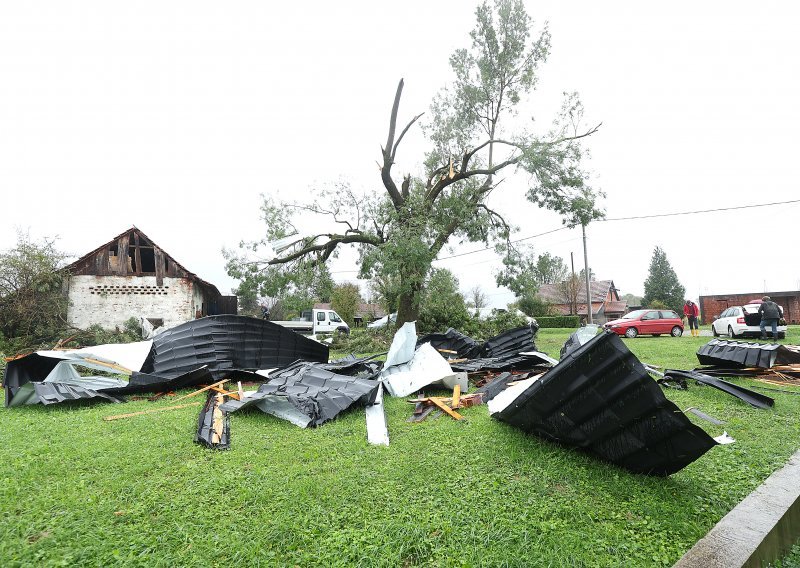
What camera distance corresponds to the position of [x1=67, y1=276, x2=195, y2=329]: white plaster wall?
15.6m

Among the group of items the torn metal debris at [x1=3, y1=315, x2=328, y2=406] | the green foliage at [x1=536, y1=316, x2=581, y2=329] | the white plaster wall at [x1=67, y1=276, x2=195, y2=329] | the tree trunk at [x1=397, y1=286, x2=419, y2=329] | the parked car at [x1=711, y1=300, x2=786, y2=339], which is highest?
the white plaster wall at [x1=67, y1=276, x2=195, y2=329]

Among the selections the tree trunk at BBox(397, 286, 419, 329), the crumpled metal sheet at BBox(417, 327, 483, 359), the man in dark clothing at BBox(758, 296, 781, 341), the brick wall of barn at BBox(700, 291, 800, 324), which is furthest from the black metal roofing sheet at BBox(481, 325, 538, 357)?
the brick wall of barn at BBox(700, 291, 800, 324)

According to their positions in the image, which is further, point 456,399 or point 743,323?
point 743,323

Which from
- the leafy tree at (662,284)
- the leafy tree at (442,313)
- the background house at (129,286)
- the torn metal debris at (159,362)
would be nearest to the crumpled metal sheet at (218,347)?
the torn metal debris at (159,362)

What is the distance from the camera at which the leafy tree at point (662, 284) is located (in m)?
45.2

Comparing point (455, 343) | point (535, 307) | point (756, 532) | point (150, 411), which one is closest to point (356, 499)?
point (756, 532)

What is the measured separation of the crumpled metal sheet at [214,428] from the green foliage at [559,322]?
2761 cm

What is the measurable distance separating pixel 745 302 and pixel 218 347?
34.7 meters

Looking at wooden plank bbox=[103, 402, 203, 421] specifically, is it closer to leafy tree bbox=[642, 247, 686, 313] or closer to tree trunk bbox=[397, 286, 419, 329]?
tree trunk bbox=[397, 286, 419, 329]

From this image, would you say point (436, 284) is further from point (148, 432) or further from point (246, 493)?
point (246, 493)

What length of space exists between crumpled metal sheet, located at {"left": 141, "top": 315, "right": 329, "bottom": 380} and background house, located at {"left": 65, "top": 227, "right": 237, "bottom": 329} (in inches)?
390

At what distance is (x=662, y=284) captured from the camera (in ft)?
152

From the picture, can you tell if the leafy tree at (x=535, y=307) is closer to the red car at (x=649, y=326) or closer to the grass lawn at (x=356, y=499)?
the red car at (x=649, y=326)

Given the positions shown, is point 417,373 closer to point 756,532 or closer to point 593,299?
point 756,532
